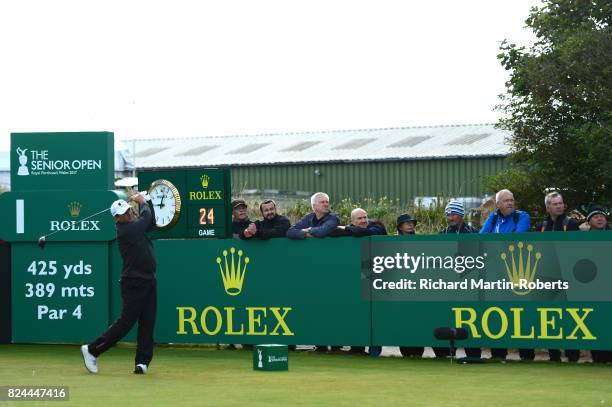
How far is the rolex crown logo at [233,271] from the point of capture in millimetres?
15742

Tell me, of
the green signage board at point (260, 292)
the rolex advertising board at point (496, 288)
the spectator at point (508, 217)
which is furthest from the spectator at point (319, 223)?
the spectator at point (508, 217)

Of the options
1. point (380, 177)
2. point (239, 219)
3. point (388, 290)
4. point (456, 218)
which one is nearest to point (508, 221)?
point (456, 218)

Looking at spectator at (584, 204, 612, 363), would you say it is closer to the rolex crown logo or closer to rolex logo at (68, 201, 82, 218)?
the rolex crown logo

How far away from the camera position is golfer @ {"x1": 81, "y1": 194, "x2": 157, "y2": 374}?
12.8 meters

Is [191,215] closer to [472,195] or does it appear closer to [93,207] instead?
[93,207]

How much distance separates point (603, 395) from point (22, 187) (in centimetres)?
909

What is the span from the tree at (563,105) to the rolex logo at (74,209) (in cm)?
1018

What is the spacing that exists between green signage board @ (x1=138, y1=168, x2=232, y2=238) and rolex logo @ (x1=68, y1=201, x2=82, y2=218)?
0.99m

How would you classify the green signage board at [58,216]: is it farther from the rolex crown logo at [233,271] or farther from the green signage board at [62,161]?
the rolex crown logo at [233,271]

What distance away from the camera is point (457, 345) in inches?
571

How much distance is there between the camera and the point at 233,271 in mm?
15797

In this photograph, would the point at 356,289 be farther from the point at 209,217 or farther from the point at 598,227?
the point at 598,227

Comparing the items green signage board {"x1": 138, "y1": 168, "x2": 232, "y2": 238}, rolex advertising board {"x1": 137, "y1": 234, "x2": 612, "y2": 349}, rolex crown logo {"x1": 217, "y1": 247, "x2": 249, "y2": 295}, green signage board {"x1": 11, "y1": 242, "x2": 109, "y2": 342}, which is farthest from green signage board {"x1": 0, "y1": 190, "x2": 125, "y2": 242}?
rolex crown logo {"x1": 217, "y1": 247, "x2": 249, "y2": 295}

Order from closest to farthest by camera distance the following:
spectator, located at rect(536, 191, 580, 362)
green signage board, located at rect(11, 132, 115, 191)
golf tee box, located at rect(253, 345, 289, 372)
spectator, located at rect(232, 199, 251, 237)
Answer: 1. golf tee box, located at rect(253, 345, 289, 372)
2. spectator, located at rect(536, 191, 580, 362)
3. spectator, located at rect(232, 199, 251, 237)
4. green signage board, located at rect(11, 132, 115, 191)
